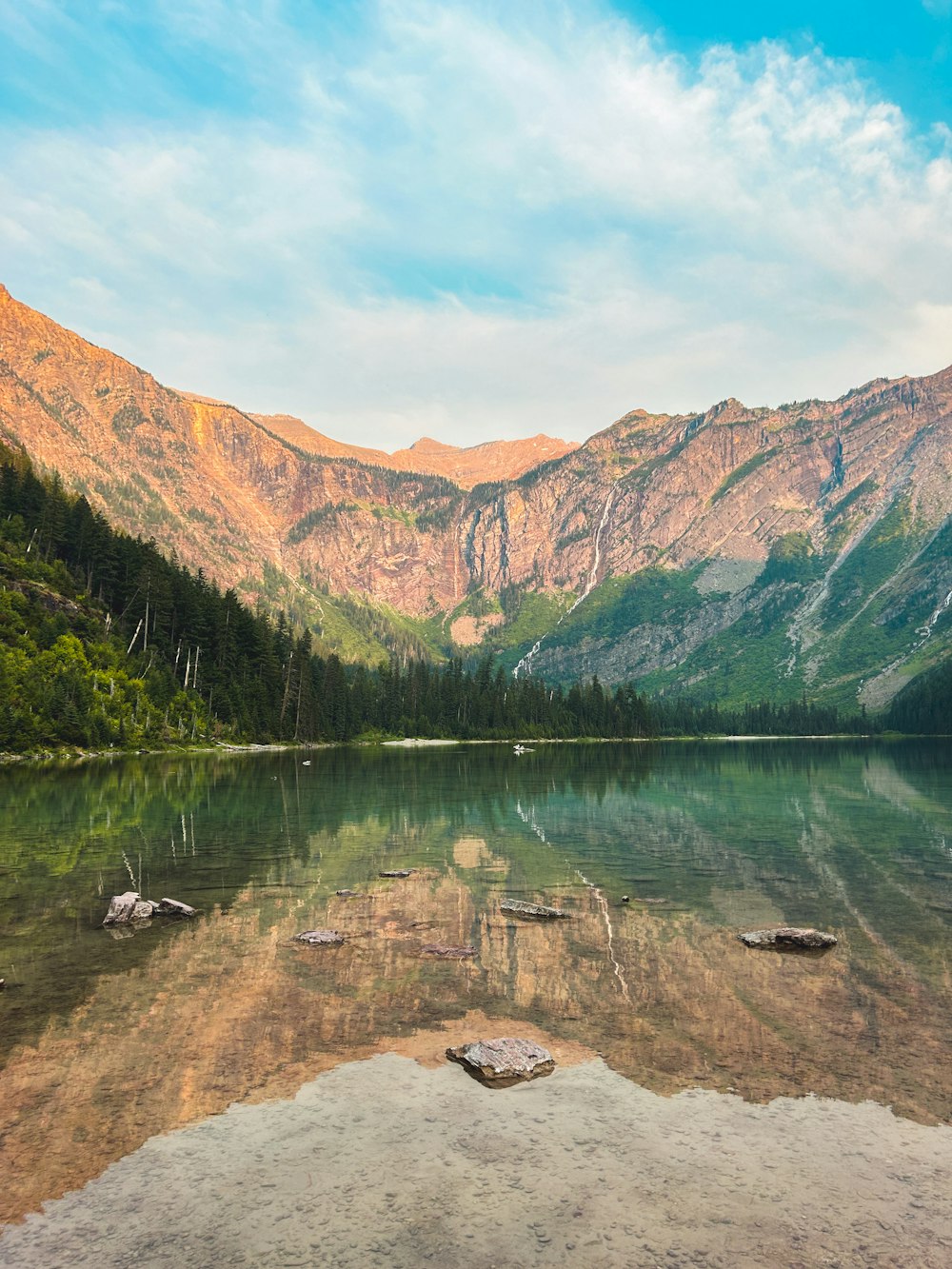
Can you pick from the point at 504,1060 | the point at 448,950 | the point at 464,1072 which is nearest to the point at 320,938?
the point at 448,950

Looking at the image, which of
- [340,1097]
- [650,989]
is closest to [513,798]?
[650,989]

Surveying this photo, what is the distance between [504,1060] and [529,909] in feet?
36.3

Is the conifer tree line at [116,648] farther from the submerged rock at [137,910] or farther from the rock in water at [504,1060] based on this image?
the rock in water at [504,1060]

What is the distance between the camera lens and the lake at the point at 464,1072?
9.29 m

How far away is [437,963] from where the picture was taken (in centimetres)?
1980

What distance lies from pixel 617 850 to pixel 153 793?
122ft

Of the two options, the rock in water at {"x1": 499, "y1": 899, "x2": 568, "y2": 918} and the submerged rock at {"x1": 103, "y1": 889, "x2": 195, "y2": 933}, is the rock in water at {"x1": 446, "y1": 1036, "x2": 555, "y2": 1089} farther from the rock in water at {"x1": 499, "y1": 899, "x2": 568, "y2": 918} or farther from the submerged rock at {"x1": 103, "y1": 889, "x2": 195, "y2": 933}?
the submerged rock at {"x1": 103, "y1": 889, "x2": 195, "y2": 933}

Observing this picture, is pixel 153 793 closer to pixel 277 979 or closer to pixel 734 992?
pixel 277 979

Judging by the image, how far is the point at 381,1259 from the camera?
8.59 meters

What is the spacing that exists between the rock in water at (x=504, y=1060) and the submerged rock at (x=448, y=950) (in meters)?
5.86

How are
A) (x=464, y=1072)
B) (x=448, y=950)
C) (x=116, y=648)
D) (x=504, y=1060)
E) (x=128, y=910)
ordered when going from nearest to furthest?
(x=464, y=1072), (x=504, y=1060), (x=448, y=950), (x=128, y=910), (x=116, y=648)

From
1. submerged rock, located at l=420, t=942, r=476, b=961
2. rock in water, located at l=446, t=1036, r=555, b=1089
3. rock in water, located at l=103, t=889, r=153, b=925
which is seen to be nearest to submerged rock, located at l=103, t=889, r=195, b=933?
rock in water, located at l=103, t=889, r=153, b=925

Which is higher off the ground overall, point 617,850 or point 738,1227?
point 738,1227

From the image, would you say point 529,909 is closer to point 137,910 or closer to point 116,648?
point 137,910
